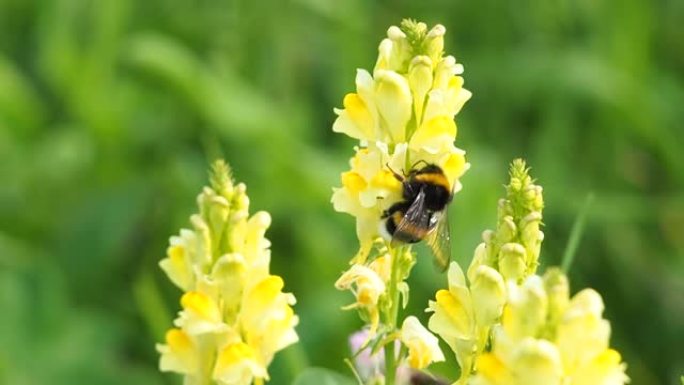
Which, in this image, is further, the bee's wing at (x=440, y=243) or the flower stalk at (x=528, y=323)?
the bee's wing at (x=440, y=243)

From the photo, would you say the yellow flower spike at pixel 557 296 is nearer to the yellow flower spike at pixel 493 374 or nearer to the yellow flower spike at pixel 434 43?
the yellow flower spike at pixel 493 374

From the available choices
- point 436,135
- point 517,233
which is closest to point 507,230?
point 517,233

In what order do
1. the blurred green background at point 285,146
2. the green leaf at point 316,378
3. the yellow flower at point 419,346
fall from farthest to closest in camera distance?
the blurred green background at point 285,146
the green leaf at point 316,378
the yellow flower at point 419,346

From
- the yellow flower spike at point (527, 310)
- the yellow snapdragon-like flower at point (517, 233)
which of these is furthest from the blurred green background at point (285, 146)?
the yellow flower spike at point (527, 310)

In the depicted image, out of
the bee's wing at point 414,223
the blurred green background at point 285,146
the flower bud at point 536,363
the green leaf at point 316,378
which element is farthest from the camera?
the blurred green background at point 285,146

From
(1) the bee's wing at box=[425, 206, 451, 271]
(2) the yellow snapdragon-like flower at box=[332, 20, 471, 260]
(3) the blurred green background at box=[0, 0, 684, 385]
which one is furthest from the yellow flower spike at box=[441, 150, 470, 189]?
(3) the blurred green background at box=[0, 0, 684, 385]

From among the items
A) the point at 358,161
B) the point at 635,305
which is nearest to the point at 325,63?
the point at 635,305

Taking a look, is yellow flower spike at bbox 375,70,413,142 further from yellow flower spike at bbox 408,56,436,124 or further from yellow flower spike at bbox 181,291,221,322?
yellow flower spike at bbox 181,291,221,322
